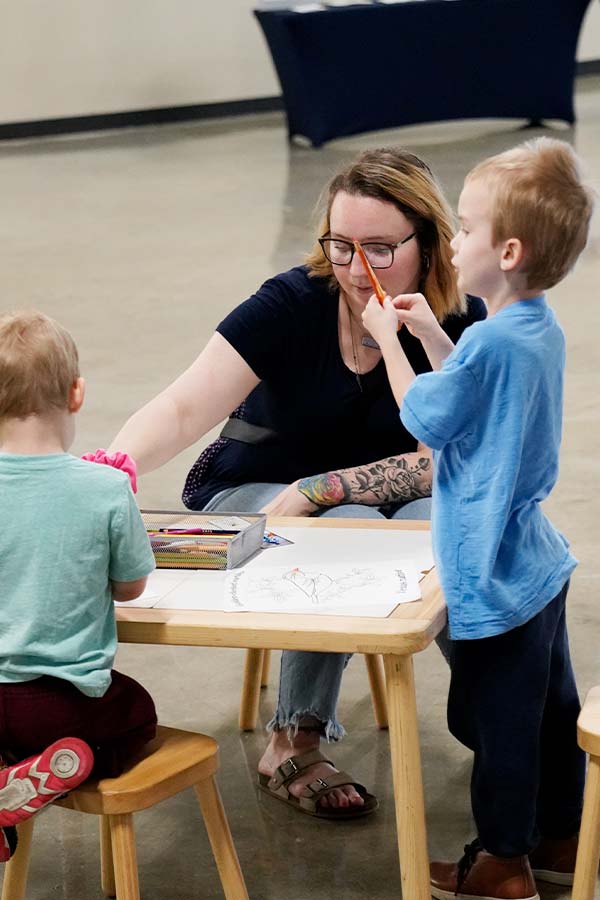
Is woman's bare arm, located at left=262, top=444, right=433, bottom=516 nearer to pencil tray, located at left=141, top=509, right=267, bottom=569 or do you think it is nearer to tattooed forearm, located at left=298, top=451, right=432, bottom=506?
tattooed forearm, located at left=298, top=451, right=432, bottom=506

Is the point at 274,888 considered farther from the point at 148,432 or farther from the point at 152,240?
the point at 152,240

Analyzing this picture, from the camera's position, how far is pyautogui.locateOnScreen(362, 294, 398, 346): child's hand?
2.37 metres

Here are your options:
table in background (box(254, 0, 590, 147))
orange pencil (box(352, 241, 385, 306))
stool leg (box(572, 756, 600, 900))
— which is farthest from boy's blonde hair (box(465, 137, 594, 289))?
table in background (box(254, 0, 590, 147))

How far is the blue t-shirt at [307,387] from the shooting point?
302 cm

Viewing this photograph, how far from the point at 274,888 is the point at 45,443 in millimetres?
970

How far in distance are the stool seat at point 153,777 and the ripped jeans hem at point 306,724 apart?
0.65 m

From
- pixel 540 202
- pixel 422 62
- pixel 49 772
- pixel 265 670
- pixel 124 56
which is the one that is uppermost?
pixel 540 202

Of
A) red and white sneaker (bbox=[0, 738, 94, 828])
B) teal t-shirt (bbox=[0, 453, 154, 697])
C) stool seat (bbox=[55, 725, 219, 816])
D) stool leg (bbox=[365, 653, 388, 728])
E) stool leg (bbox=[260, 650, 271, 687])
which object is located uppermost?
teal t-shirt (bbox=[0, 453, 154, 697])

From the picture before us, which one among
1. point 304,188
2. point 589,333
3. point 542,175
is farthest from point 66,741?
point 304,188

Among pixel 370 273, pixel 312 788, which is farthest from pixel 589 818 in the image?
pixel 370 273

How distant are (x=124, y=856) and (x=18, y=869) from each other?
30cm

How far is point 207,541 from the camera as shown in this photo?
7.96ft

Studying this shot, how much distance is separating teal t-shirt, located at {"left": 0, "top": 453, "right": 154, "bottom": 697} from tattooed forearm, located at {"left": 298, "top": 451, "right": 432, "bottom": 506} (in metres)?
0.88

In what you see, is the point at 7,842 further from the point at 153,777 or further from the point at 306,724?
the point at 306,724
